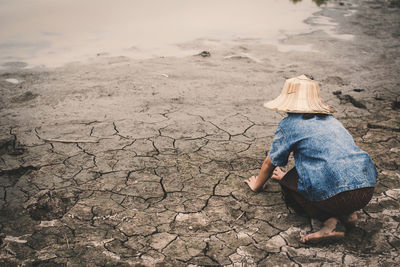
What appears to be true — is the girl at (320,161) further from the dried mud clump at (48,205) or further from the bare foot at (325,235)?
the dried mud clump at (48,205)

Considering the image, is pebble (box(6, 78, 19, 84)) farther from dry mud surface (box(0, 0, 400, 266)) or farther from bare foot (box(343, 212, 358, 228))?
bare foot (box(343, 212, 358, 228))

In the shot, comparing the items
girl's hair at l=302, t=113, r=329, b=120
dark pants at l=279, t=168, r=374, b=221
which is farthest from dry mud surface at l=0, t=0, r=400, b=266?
girl's hair at l=302, t=113, r=329, b=120

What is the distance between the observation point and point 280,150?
2166 mm

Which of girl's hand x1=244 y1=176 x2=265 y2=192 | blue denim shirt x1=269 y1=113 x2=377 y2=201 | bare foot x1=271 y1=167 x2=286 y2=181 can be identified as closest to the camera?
blue denim shirt x1=269 y1=113 x2=377 y2=201

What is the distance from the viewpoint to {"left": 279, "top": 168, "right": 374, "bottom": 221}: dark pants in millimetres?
1979

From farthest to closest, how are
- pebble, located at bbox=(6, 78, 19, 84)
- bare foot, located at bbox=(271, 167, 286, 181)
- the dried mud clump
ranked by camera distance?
pebble, located at bbox=(6, 78, 19, 84) < bare foot, located at bbox=(271, 167, 286, 181) < the dried mud clump

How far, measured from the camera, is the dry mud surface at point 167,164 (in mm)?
2021

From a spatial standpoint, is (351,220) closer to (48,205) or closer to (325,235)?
(325,235)

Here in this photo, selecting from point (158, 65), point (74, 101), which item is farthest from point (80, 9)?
point (74, 101)

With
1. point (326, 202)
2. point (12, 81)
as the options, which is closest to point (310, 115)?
point (326, 202)

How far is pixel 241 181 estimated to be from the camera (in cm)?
273

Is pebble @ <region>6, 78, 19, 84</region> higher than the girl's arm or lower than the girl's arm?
higher

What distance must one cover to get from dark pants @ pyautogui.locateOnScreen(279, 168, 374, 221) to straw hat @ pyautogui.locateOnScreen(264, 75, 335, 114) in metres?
0.45

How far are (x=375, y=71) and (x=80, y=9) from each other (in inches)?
328
